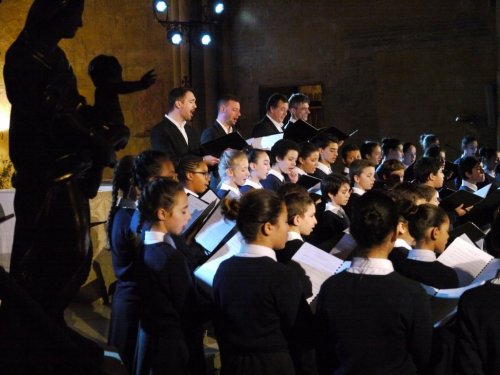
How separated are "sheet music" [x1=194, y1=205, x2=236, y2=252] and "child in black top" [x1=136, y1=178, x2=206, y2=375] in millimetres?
551

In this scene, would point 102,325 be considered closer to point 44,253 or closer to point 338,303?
point 44,253

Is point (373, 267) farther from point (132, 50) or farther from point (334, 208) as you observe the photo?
point (132, 50)

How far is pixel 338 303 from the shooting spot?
2.71 meters

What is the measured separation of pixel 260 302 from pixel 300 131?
4268mm

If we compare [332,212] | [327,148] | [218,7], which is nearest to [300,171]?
[327,148]

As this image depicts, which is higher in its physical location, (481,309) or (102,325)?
(481,309)

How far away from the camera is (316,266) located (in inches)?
Answer: 130

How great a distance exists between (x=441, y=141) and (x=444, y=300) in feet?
32.3

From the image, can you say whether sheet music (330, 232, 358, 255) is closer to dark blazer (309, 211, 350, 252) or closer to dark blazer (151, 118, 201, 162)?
dark blazer (309, 211, 350, 252)

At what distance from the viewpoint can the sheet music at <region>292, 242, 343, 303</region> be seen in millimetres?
3295

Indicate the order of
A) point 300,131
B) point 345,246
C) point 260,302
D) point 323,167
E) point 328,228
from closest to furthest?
point 260,302, point 345,246, point 328,228, point 300,131, point 323,167

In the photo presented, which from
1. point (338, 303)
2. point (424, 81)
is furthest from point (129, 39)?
point (338, 303)

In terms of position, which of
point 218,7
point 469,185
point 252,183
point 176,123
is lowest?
point 469,185

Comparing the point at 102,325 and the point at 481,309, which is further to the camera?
the point at 102,325
